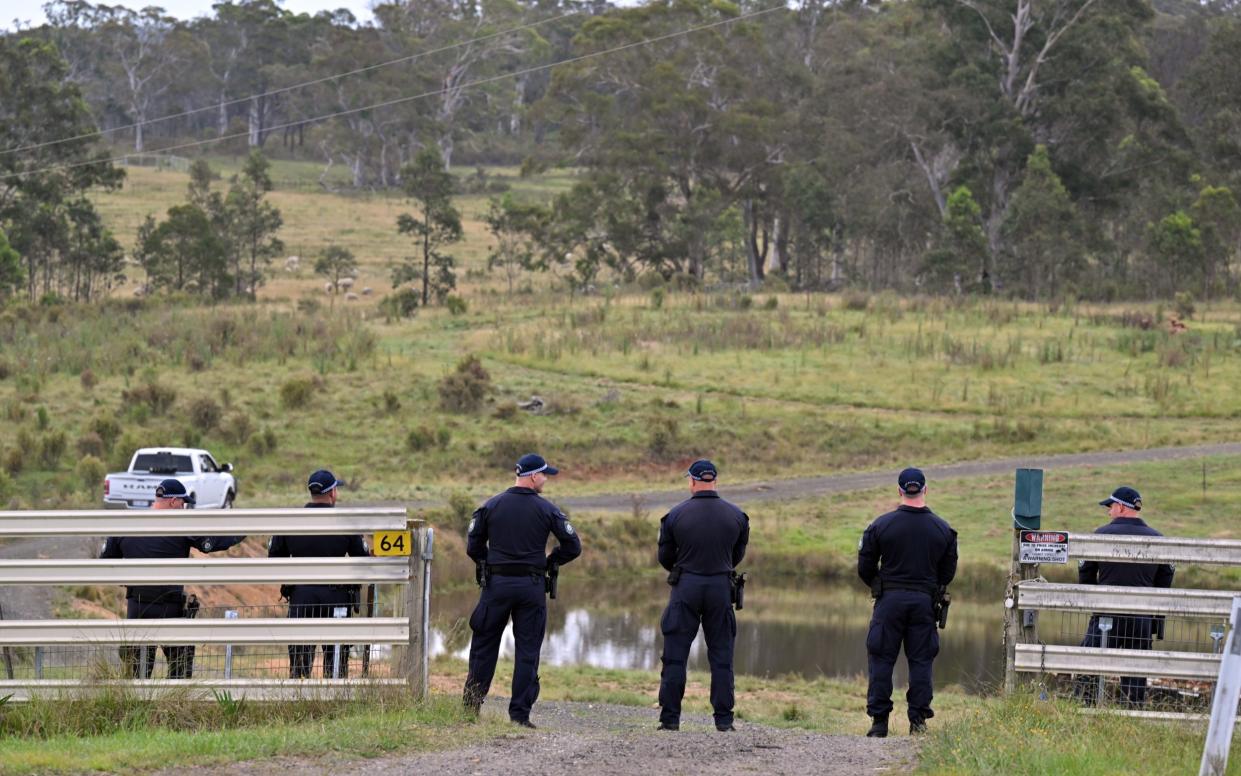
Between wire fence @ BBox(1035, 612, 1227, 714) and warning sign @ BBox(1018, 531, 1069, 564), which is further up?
warning sign @ BBox(1018, 531, 1069, 564)

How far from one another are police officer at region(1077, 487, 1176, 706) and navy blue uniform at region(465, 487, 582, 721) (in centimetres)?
344

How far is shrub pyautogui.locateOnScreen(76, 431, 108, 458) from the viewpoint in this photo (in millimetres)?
33250

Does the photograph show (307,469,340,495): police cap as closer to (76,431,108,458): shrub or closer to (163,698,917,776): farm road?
(163,698,917,776): farm road

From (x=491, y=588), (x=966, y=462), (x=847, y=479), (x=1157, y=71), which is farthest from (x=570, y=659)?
(x=1157, y=71)

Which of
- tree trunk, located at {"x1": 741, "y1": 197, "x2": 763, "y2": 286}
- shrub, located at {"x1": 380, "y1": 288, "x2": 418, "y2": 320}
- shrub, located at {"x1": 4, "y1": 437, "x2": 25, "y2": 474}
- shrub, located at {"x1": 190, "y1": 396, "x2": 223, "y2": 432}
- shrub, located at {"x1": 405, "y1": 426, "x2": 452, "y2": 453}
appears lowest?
shrub, located at {"x1": 4, "y1": 437, "x2": 25, "y2": 474}

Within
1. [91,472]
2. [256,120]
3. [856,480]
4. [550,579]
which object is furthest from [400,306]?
[256,120]

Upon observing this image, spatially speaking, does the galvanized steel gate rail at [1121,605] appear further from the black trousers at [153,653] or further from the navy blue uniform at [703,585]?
the black trousers at [153,653]

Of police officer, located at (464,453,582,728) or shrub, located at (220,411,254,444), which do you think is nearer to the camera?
police officer, located at (464,453,582,728)

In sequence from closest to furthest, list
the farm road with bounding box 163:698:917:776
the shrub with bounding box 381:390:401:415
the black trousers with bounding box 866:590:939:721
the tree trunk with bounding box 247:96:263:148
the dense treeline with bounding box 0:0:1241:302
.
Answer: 1. the farm road with bounding box 163:698:917:776
2. the black trousers with bounding box 866:590:939:721
3. the shrub with bounding box 381:390:401:415
4. the dense treeline with bounding box 0:0:1241:302
5. the tree trunk with bounding box 247:96:263:148

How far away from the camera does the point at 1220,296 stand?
59.3 m

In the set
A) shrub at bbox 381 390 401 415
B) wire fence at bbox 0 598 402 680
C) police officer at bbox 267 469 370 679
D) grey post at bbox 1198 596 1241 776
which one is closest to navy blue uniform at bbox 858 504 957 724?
grey post at bbox 1198 596 1241 776

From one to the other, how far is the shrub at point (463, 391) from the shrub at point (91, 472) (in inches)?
343

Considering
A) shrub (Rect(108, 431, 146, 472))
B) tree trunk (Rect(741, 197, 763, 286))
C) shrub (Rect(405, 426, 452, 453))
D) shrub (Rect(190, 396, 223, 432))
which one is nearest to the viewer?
shrub (Rect(108, 431, 146, 472))

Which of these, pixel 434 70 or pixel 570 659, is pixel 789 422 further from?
pixel 434 70
